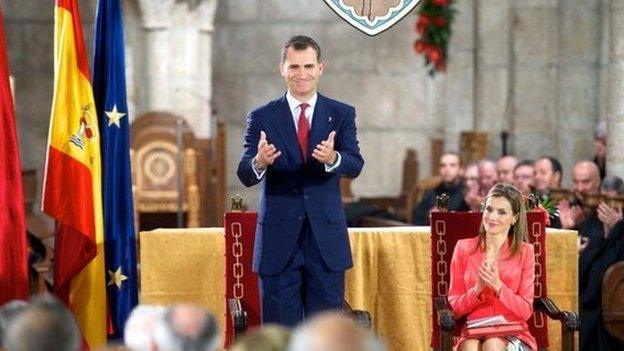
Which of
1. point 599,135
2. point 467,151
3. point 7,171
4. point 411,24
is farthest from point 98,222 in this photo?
point 411,24

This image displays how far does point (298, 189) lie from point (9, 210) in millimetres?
1194

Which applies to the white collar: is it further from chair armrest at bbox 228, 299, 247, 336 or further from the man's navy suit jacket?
chair armrest at bbox 228, 299, 247, 336

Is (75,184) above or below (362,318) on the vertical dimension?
above

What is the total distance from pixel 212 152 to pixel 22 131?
8.21 feet

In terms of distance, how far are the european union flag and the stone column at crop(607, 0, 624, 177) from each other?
4.71m

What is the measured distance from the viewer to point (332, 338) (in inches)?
116

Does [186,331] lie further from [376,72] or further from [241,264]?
[376,72]

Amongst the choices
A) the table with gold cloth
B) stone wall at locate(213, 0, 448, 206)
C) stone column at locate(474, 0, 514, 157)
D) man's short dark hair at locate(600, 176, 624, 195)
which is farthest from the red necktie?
stone wall at locate(213, 0, 448, 206)

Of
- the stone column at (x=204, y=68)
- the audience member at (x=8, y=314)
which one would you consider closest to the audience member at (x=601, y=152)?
the stone column at (x=204, y=68)

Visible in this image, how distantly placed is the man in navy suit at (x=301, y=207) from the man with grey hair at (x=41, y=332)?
10.6ft

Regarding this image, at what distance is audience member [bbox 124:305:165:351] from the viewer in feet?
10.7

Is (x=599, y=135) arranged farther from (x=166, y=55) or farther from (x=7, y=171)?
(x=7, y=171)

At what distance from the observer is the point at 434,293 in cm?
733

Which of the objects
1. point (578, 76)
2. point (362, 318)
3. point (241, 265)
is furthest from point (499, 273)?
point (578, 76)
